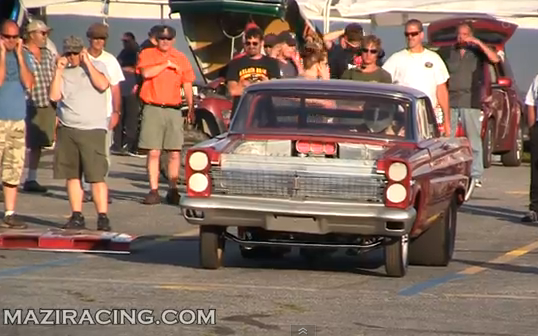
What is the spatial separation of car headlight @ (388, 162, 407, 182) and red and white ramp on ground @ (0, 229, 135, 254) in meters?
2.64

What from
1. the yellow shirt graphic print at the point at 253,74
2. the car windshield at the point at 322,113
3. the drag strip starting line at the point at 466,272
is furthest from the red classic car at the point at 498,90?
the car windshield at the point at 322,113

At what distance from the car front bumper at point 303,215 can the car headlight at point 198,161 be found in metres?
0.24

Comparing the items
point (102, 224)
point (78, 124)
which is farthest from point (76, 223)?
point (78, 124)

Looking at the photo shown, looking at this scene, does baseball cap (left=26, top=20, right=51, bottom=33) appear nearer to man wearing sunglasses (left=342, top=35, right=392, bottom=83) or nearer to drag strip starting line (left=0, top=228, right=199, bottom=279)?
man wearing sunglasses (left=342, top=35, right=392, bottom=83)

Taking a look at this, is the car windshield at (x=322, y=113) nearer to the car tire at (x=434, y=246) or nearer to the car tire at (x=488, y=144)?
the car tire at (x=434, y=246)

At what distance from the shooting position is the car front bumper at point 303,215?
1109 cm

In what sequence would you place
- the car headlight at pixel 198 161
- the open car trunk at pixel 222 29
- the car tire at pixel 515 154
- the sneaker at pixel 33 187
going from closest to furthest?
the car headlight at pixel 198 161
the sneaker at pixel 33 187
the open car trunk at pixel 222 29
the car tire at pixel 515 154

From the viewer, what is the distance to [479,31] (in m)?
23.0

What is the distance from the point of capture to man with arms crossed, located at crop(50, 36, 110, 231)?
13.7 m

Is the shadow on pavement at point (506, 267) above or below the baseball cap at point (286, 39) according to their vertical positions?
below

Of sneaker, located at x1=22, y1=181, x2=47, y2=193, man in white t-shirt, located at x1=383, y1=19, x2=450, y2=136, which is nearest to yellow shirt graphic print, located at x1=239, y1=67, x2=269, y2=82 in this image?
man in white t-shirt, located at x1=383, y1=19, x2=450, y2=136

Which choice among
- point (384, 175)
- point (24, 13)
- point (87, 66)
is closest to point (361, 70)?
point (87, 66)

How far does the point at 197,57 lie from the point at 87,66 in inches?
379

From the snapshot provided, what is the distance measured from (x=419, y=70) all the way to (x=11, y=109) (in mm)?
4410
